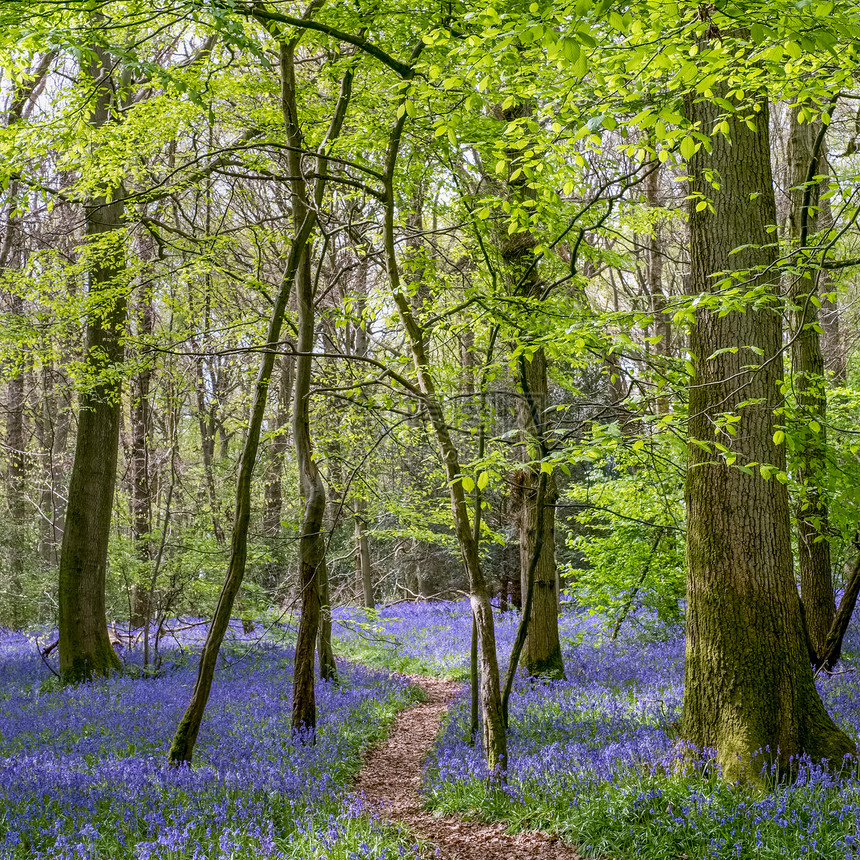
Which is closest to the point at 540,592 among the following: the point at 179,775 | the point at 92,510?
the point at 179,775

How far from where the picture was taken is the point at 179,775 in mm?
5859

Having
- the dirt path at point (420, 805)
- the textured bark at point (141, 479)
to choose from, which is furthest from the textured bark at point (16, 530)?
the dirt path at point (420, 805)

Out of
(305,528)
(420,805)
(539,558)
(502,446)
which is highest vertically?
(502,446)

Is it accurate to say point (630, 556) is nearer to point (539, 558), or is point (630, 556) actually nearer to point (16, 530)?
point (539, 558)

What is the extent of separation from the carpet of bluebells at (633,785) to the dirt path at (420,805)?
0.14 metres

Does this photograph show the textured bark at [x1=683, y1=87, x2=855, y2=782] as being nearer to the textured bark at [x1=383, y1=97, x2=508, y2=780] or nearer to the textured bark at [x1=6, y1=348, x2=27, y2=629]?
the textured bark at [x1=383, y1=97, x2=508, y2=780]

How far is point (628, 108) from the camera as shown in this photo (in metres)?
4.09

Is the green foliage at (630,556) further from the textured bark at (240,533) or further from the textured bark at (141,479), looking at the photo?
the textured bark at (141,479)

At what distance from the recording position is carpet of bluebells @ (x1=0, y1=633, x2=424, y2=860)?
4570 mm

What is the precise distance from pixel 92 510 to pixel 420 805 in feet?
23.9

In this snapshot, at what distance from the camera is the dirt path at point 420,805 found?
190 inches

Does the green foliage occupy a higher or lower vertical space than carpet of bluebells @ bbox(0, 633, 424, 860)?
higher

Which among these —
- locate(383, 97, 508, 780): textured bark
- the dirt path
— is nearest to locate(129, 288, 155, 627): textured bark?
the dirt path

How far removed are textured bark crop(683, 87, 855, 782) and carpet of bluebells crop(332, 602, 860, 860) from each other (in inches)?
11.6
